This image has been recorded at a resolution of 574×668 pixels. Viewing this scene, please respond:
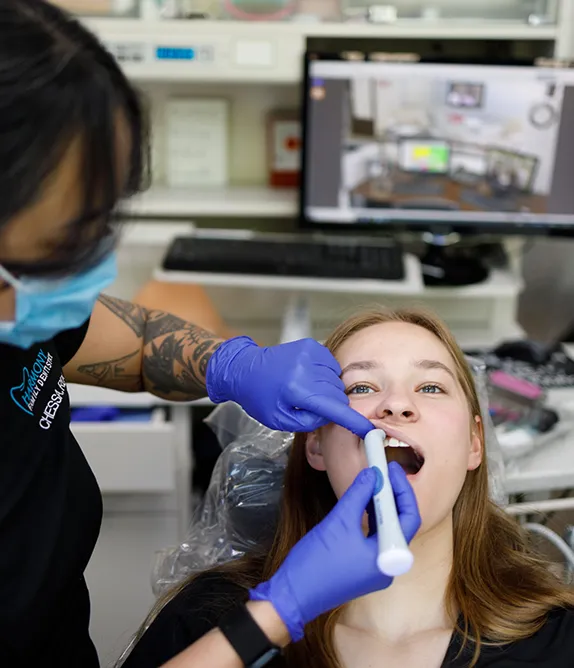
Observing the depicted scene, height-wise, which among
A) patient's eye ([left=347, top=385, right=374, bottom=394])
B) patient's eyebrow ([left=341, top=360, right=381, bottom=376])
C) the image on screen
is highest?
the image on screen

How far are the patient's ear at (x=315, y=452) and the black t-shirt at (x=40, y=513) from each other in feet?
1.10

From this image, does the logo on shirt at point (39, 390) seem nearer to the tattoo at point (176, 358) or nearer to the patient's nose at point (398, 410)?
the tattoo at point (176, 358)

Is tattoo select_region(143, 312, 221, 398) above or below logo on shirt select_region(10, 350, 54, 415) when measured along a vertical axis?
below

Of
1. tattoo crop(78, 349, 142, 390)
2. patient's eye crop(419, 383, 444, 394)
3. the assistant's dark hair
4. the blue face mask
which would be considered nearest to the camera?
the assistant's dark hair

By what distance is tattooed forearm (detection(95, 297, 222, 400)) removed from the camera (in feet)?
4.39

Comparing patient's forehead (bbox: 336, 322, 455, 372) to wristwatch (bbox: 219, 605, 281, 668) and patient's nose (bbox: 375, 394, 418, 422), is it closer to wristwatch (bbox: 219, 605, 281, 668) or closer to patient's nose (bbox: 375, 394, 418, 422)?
patient's nose (bbox: 375, 394, 418, 422)

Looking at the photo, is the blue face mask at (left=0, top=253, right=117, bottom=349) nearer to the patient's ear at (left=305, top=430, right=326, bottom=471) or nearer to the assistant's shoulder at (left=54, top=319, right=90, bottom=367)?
the assistant's shoulder at (left=54, top=319, right=90, bottom=367)

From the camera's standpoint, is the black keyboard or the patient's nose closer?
the patient's nose

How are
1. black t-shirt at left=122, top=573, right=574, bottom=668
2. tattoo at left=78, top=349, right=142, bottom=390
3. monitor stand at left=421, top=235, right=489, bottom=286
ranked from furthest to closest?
monitor stand at left=421, top=235, right=489, bottom=286, tattoo at left=78, top=349, right=142, bottom=390, black t-shirt at left=122, top=573, right=574, bottom=668

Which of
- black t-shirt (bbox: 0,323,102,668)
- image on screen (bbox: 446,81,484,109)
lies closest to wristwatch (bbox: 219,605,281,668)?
black t-shirt (bbox: 0,323,102,668)

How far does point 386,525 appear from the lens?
0.89 meters

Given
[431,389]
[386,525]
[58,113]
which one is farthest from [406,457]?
[58,113]

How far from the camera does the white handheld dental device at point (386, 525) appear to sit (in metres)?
0.84

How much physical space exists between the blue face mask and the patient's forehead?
1.56 ft
